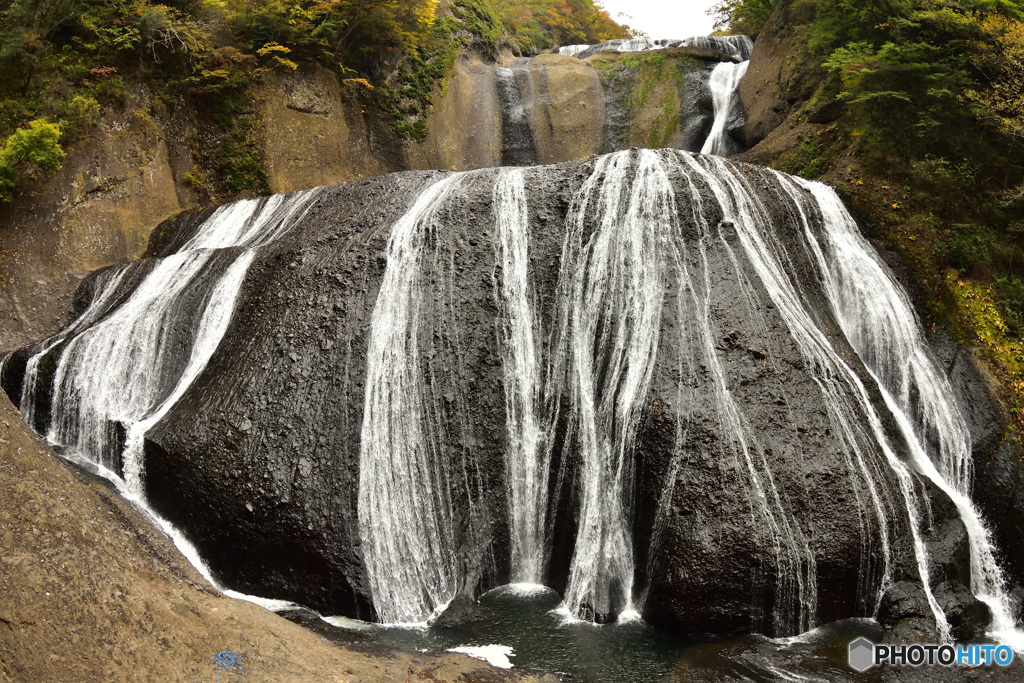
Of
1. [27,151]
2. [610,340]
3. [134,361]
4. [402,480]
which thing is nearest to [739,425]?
[610,340]

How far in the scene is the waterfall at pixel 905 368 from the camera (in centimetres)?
704

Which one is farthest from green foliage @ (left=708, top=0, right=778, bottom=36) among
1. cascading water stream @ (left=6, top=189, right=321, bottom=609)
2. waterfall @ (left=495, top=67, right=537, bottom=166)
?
cascading water stream @ (left=6, top=189, right=321, bottom=609)

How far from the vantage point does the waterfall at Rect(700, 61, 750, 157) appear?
48.3 ft

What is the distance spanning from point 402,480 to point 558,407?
1942 mm

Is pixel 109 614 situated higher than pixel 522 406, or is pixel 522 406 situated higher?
pixel 109 614

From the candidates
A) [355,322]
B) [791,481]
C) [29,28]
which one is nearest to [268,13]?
[29,28]

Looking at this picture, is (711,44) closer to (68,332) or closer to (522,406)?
(522,406)

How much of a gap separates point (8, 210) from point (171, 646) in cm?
867

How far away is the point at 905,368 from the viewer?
818 cm

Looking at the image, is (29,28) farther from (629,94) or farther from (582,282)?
(629,94)

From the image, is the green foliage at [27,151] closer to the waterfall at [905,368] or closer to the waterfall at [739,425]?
the waterfall at [739,425]

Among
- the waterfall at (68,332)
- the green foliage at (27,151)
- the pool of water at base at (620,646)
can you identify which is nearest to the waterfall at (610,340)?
the pool of water at base at (620,646)

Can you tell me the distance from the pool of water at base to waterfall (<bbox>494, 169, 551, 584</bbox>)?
2.35ft

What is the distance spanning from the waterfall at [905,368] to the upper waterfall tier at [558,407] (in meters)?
0.03
